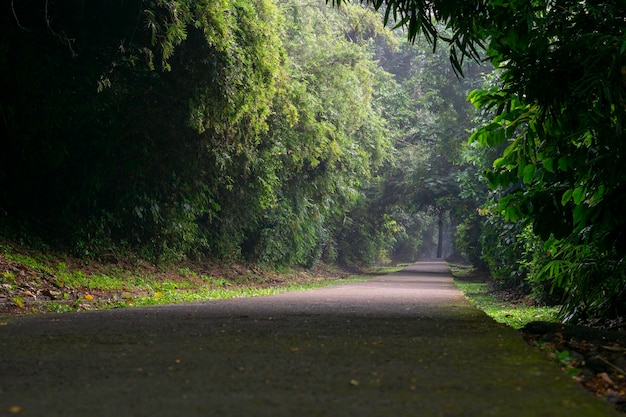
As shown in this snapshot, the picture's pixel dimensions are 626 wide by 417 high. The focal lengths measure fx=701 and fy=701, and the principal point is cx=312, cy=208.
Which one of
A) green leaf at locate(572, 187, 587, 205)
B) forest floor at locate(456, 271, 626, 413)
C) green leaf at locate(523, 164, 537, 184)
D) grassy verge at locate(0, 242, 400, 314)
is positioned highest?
green leaf at locate(523, 164, 537, 184)

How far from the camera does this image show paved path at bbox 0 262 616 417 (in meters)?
3.44

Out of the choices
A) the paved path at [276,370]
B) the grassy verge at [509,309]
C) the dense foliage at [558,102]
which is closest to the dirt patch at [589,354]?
the paved path at [276,370]

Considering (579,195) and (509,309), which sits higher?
(579,195)

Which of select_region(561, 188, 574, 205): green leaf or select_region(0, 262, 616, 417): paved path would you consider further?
select_region(561, 188, 574, 205): green leaf

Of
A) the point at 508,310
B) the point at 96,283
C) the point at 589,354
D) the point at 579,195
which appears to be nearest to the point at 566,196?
the point at 579,195

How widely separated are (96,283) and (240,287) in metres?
5.46

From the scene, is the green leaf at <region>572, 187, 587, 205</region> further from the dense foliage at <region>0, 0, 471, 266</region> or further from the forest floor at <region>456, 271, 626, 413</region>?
the dense foliage at <region>0, 0, 471, 266</region>

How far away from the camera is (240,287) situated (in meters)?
18.1

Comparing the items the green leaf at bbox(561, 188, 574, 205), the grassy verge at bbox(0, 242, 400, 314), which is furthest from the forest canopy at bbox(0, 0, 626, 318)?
the grassy verge at bbox(0, 242, 400, 314)

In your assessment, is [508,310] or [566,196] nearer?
[566,196]

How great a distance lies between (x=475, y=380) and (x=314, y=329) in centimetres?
283

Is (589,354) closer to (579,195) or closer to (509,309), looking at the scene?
(579,195)

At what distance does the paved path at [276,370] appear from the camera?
3443 mm

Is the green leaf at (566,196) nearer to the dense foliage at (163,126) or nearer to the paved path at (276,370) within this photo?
the paved path at (276,370)
